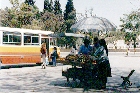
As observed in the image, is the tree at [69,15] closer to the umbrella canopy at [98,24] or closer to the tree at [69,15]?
the tree at [69,15]

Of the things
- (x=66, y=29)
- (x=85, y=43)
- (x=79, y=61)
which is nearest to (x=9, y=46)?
(x=85, y=43)

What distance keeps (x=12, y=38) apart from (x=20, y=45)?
0.75 m

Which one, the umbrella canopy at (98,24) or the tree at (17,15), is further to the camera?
the tree at (17,15)

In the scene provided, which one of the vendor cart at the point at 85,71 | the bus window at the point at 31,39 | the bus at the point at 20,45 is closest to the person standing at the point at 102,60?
the vendor cart at the point at 85,71

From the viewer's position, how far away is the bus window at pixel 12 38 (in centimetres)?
1902

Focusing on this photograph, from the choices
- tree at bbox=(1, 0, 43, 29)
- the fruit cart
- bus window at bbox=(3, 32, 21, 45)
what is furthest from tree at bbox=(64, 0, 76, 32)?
the fruit cart

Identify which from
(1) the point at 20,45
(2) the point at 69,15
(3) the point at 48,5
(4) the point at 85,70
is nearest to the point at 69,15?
(2) the point at 69,15

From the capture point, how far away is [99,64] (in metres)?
10.6

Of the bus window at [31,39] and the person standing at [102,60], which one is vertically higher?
the bus window at [31,39]

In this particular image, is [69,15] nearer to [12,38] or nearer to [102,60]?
[12,38]

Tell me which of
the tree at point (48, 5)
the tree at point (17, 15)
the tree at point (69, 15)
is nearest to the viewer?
the tree at point (17, 15)

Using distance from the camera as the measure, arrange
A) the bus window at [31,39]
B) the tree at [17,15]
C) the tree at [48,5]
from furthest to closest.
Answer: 1. the tree at [48,5]
2. the tree at [17,15]
3. the bus window at [31,39]

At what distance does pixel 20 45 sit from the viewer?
65.8 ft

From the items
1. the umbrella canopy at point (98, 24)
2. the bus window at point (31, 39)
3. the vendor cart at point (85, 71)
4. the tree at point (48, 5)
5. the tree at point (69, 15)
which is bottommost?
the vendor cart at point (85, 71)
